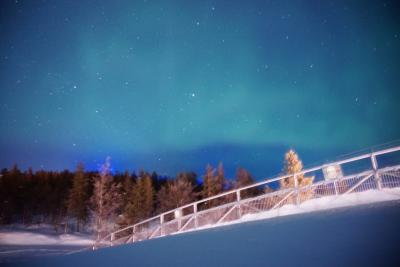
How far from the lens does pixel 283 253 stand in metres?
3.61

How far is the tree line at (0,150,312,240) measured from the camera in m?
31.3

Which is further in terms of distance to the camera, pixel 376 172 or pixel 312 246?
pixel 376 172

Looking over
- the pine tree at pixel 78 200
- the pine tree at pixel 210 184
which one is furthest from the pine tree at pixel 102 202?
the pine tree at pixel 78 200

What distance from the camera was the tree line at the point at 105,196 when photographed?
31.3 metres

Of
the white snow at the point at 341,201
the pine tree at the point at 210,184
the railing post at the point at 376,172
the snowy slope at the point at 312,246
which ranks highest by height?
the pine tree at the point at 210,184

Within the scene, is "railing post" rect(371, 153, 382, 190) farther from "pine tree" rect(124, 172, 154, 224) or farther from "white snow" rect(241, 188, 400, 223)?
"pine tree" rect(124, 172, 154, 224)

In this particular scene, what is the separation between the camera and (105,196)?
2944 centimetres

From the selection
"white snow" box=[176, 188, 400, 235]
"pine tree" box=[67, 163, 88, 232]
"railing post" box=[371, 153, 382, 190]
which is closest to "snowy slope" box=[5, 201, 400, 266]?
"white snow" box=[176, 188, 400, 235]

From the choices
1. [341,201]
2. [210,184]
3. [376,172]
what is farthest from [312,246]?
[210,184]

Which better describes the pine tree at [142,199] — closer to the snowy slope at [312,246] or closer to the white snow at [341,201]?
the white snow at [341,201]

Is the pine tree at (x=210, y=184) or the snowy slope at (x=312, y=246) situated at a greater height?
the pine tree at (x=210, y=184)

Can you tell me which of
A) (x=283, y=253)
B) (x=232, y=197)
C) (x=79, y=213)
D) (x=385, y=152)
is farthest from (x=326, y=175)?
(x=79, y=213)

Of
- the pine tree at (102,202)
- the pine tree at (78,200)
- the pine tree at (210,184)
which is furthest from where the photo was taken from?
the pine tree at (78,200)

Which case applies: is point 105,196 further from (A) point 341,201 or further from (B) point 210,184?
(A) point 341,201
